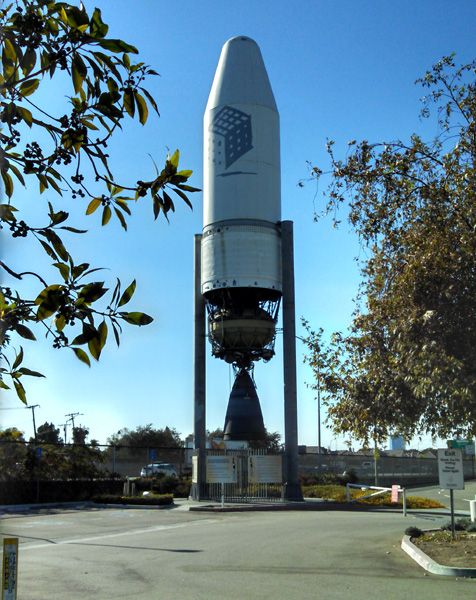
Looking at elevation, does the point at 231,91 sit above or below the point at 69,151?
above

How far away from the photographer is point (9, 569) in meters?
5.45

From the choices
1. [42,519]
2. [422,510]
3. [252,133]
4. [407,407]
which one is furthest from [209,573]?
[252,133]

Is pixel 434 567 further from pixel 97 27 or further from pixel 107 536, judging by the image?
pixel 97 27

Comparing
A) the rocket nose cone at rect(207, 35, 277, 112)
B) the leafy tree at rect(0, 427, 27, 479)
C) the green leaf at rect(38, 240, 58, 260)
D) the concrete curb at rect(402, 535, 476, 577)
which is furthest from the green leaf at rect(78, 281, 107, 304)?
the rocket nose cone at rect(207, 35, 277, 112)

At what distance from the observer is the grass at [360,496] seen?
28.1 meters

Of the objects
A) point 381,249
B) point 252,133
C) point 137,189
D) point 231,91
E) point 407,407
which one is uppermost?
point 231,91

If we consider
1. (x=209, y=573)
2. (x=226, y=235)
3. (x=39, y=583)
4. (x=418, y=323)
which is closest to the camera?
(x=39, y=583)

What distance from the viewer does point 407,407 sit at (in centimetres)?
1386

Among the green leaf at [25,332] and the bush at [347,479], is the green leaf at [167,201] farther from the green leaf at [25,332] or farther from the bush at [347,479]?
the bush at [347,479]

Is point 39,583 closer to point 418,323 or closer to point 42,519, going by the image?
point 418,323

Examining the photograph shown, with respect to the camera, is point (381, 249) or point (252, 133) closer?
point (381, 249)

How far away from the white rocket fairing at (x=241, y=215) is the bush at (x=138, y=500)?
854 centimetres

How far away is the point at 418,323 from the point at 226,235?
21.6 metres

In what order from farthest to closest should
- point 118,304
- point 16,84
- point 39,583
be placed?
1. point 39,583
2. point 16,84
3. point 118,304
